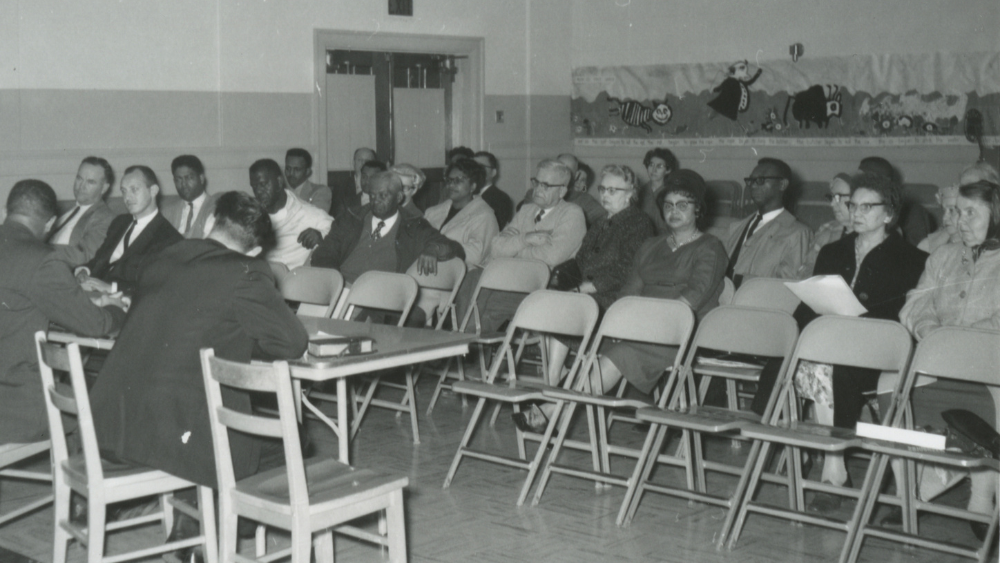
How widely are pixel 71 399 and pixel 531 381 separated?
2384 millimetres

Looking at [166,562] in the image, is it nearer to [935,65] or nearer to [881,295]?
[881,295]

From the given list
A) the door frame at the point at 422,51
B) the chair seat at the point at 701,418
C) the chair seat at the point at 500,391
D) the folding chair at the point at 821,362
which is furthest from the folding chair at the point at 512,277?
the door frame at the point at 422,51

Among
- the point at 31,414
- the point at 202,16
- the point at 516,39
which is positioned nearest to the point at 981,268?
the point at 31,414

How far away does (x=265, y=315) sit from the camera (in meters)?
3.72

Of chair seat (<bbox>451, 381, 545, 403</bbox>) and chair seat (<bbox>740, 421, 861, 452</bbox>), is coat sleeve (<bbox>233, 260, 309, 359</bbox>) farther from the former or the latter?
chair seat (<bbox>740, 421, 861, 452</bbox>)

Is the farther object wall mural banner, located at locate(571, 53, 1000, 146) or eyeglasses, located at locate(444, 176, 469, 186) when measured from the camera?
wall mural banner, located at locate(571, 53, 1000, 146)

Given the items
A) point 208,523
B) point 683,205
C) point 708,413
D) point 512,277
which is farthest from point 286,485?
point 512,277

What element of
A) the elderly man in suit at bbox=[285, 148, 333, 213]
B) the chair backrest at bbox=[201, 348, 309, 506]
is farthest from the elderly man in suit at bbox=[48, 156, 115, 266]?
the chair backrest at bbox=[201, 348, 309, 506]

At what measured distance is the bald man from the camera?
687cm

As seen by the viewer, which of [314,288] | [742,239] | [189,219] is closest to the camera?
[314,288]

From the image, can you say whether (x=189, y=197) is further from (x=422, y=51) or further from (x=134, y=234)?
(x=422, y=51)

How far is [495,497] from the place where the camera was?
497 cm

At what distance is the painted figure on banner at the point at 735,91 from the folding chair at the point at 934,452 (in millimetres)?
5867

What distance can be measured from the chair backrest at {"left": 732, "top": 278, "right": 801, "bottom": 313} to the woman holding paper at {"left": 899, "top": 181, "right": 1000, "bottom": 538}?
0.74 meters
